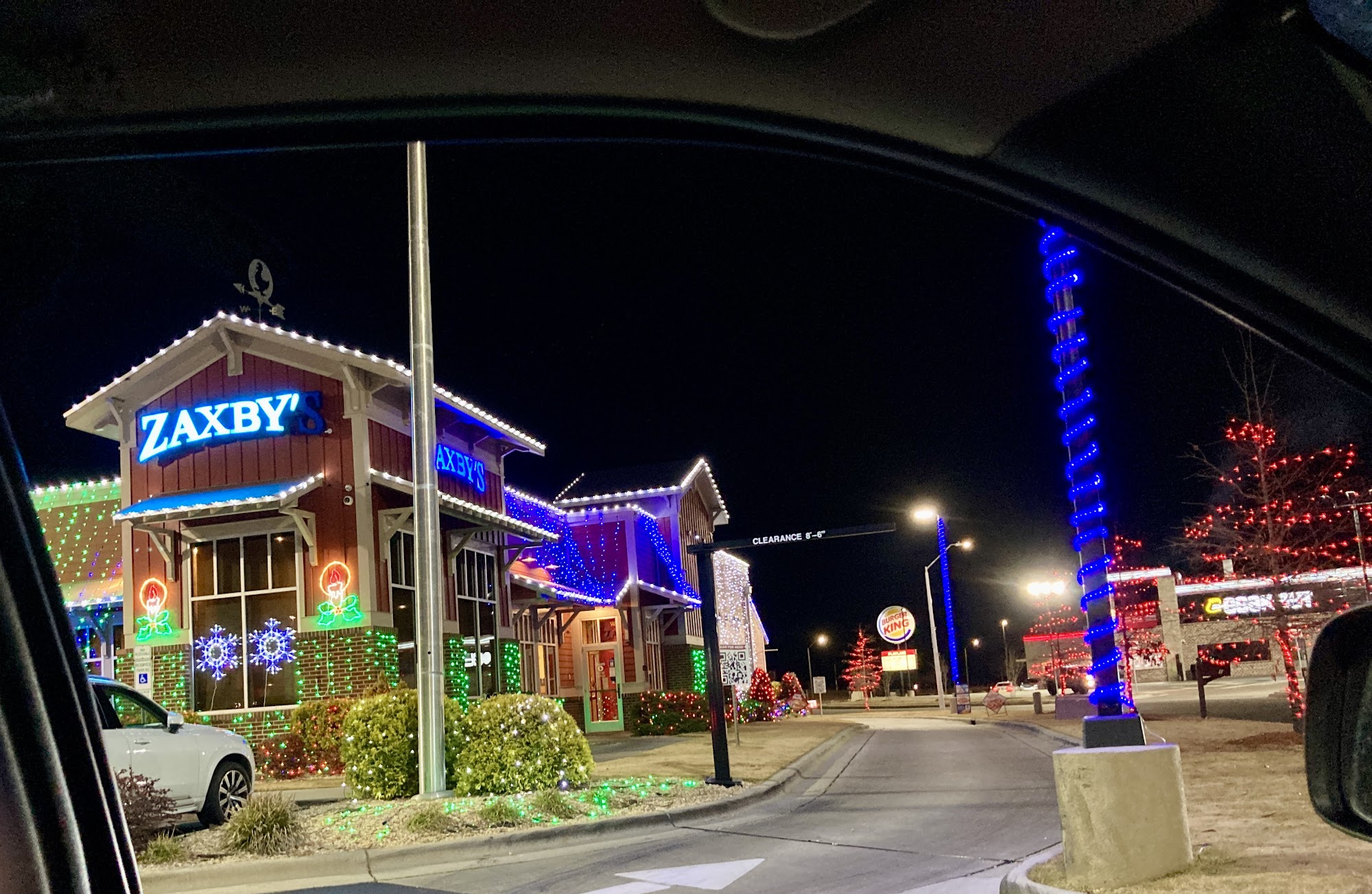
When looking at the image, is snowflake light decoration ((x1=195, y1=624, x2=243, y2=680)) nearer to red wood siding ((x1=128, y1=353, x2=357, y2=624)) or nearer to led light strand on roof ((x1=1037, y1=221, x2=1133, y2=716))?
Answer: red wood siding ((x1=128, y1=353, x2=357, y2=624))

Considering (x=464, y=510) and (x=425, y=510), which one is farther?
(x=464, y=510)

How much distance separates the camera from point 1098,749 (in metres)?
7.42

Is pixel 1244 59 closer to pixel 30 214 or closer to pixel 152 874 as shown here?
pixel 30 214

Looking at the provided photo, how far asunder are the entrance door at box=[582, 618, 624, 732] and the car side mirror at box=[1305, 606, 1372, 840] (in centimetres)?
2969

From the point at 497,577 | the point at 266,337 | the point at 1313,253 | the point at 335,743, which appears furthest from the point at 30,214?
the point at 497,577

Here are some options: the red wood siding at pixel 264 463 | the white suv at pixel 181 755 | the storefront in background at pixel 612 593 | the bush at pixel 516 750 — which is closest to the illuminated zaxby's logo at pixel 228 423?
the red wood siding at pixel 264 463

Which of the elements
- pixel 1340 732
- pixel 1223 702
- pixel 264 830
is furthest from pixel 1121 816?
pixel 1223 702

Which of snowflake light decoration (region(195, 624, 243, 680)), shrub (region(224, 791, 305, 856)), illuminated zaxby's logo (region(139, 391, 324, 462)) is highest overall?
illuminated zaxby's logo (region(139, 391, 324, 462))

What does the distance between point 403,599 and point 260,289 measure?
19.8 feet

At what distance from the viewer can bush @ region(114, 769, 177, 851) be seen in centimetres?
981

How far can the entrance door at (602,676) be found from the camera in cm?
3131

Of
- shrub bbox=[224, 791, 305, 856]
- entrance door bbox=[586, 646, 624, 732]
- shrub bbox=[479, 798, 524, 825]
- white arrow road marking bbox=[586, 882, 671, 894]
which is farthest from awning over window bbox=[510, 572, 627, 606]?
white arrow road marking bbox=[586, 882, 671, 894]

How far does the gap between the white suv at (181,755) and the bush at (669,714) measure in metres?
15.5

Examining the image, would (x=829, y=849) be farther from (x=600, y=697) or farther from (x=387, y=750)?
(x=600, y=697)
